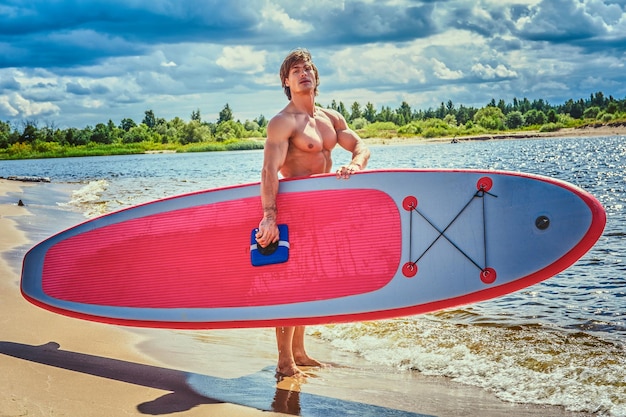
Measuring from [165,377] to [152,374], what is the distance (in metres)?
0.10

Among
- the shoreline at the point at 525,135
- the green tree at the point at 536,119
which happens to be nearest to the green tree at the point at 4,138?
the shoreline at the point at 525,135

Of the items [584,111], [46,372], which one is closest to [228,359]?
[46,372]

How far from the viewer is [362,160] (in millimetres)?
4383

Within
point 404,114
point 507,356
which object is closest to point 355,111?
point 404,114

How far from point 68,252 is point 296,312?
1.92 m

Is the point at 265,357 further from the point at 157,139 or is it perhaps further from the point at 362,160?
the point at 157,139

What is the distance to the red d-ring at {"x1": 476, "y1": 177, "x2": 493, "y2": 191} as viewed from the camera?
4.06 meters

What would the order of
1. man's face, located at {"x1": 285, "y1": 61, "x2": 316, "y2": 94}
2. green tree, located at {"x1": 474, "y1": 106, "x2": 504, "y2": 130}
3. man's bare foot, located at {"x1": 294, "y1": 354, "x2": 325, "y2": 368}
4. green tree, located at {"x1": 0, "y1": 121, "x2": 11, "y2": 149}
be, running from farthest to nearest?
green tree, located at {"x1": 474, "y1": 106, "x2": 504, "y2": 130} → green tree, located at {"x1": 0, "y1": 121, "x2": 11, "y2": 149} → man's bare foot, located at {"x1": 294, "y1": 354, "x2": 325, "y2": 368} → man's face, located at {"x1": 285, "y1": 61, "x2": 316, "y2": 94}

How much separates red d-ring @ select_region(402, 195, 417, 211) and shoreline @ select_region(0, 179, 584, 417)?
999 millimetres

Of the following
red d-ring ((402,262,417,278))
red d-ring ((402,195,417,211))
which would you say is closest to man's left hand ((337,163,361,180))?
red d-ring ((402,195,417,211))

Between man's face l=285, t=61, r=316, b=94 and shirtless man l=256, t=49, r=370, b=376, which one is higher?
man's face l=285, t=61, r=316, b=94

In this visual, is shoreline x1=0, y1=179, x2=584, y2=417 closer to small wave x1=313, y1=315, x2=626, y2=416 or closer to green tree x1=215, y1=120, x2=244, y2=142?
small wave x1=313, y1=315, x2=626, y2=416

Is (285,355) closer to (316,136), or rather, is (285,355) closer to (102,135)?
(316,136)

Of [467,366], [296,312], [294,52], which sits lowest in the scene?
[467,366]
